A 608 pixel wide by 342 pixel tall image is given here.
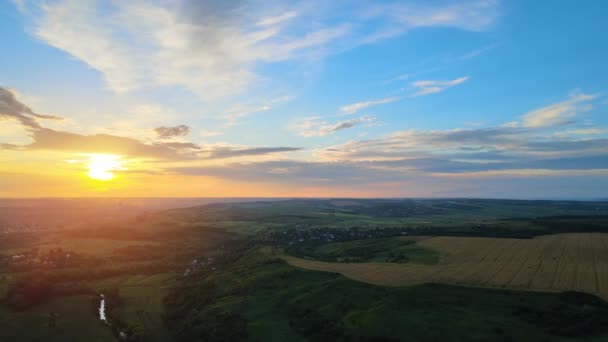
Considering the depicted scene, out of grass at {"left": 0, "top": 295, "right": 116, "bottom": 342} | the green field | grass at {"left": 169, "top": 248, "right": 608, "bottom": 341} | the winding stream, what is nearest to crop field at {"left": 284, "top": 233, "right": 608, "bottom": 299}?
the green field

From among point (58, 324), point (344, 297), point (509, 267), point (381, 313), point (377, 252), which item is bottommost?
point (58, 324)

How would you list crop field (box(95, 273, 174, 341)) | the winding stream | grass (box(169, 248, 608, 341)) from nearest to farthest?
1. grass (box(169, 248, 608, 341))
2. crop field (box(95, 273, 174, 341))
3. the winding stream

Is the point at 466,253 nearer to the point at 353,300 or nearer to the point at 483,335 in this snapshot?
the point at 353,300

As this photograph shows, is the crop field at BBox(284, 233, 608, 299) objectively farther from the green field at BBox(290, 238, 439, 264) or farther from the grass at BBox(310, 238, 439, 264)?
the green field at BBox(290, 238, 439, 264)

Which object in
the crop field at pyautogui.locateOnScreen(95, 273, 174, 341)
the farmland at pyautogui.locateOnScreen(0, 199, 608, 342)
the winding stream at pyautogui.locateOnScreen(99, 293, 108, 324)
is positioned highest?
the farmland at pyautogui.locateOnScreen(0, 199, 608, 342)

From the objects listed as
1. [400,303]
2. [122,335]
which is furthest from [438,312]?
[122,335]

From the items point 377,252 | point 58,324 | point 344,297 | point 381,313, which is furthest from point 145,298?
point 377,252

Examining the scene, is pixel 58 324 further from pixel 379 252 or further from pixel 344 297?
pixel 379 252

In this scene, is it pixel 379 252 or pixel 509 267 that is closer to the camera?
pixel 509 267
